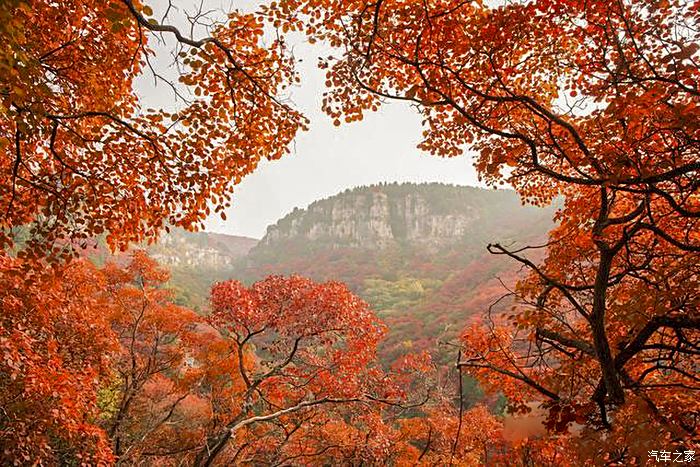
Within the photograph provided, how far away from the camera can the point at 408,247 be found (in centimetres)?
12081

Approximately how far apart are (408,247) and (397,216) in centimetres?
1922

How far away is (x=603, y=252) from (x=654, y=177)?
57cm

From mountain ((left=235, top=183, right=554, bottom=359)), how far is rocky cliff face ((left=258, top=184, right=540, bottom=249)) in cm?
34

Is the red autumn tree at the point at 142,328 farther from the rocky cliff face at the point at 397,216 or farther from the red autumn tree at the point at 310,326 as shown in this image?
the rocky cliff face at the point at 397,216

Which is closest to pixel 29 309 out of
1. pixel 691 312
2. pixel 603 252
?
pixel 603 252

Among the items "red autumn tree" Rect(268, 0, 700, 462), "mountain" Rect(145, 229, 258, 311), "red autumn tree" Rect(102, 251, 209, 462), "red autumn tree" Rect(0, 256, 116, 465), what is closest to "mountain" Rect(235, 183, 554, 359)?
"mountain" Rect(145, 229, 258, 311)

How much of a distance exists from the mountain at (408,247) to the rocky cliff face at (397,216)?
339 mm

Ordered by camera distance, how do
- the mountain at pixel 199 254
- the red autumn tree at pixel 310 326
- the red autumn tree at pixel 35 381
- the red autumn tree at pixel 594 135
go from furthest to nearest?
the mountain at pixel 199 254, the red autumn tree at pixel 310 326, the red autumn tree at pixel 35 381, the red autumn tree at pixel 594 135

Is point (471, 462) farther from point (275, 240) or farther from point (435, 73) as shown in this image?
point (275, 240)

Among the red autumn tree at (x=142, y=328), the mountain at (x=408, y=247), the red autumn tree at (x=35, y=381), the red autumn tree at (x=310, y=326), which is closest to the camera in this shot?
the red autumn tree at (x=35, y=381)

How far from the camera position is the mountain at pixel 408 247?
56062mm

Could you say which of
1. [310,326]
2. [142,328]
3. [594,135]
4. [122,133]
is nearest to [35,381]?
[122,133]

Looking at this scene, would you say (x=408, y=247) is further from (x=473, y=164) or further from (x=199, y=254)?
(x=473, y=164)

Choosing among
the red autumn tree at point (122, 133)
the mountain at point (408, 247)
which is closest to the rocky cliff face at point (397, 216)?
the mountain at point (408, 247)
